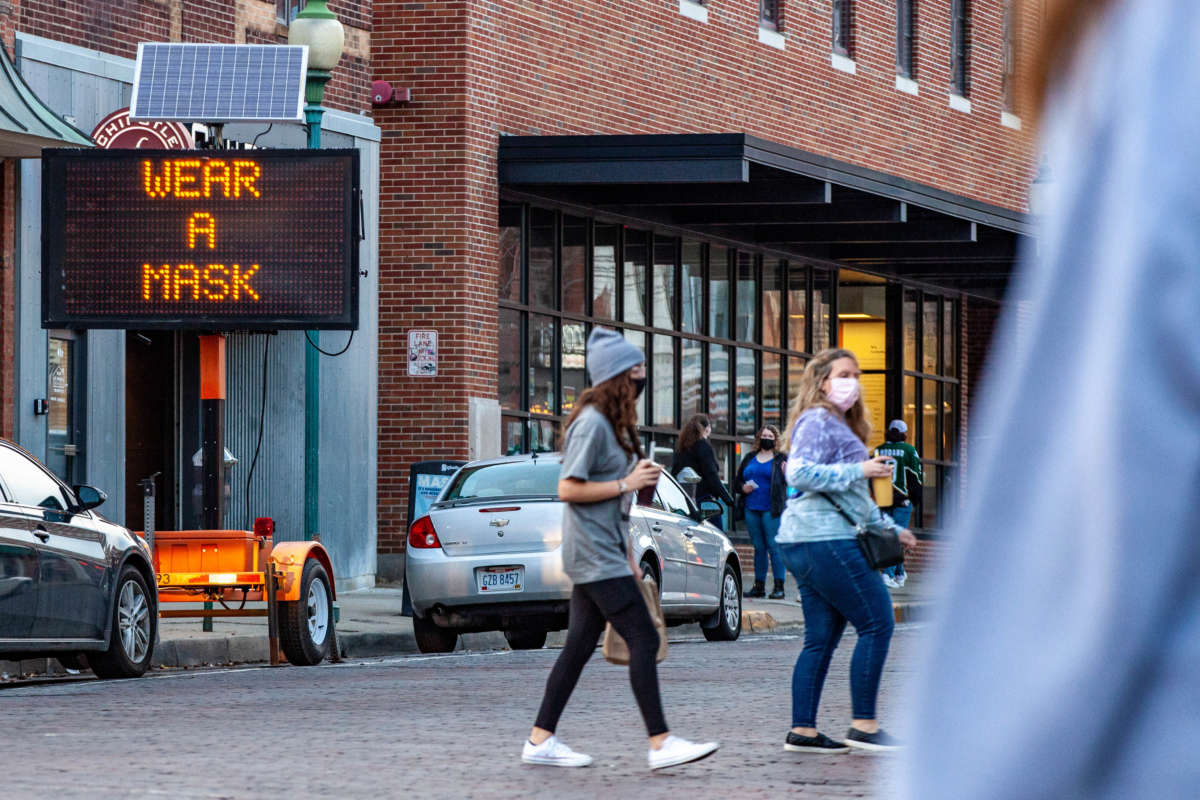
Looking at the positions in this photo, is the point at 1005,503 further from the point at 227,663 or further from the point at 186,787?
the point at 227,663

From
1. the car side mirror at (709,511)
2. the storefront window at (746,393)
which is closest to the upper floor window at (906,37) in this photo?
the storefront window at (746,393)

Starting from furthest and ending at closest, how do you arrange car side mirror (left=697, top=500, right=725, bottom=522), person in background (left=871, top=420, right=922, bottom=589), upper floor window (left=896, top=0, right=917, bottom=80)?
upper floor window (left=896, top=0, right=917, bottom=80) → person in background (left=871, top=420, right=922, bottom=589) → car side mirror (left=697, top=500, right=725, bottom=522)

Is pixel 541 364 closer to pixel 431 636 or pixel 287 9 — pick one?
pixel 287 9

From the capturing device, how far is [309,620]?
14930 mm

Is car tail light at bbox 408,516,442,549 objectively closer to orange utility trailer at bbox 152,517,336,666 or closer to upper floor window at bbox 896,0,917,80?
orange utility trailer at bbox 152,517,336,666

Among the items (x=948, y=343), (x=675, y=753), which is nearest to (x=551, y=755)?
(x=675, y=753)

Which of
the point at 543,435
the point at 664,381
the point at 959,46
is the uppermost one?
the point at 959,46

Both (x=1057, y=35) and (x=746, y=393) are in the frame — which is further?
(x=746, y=393)

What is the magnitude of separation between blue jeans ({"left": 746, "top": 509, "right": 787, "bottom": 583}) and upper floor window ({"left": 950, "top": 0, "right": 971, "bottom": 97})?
478 inches

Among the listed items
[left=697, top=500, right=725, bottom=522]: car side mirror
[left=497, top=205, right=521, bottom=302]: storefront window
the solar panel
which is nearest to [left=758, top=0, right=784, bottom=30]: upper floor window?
[left=497, top=205, right=521, bottom=302]: storefront window

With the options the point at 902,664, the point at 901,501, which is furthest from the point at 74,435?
the point at 901,501

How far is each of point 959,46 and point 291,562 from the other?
69.3 ft

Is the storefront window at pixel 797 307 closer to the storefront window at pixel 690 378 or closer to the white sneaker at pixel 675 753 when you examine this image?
the storefront window at pixel 690 378

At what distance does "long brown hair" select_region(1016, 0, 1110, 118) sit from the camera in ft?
3.75
